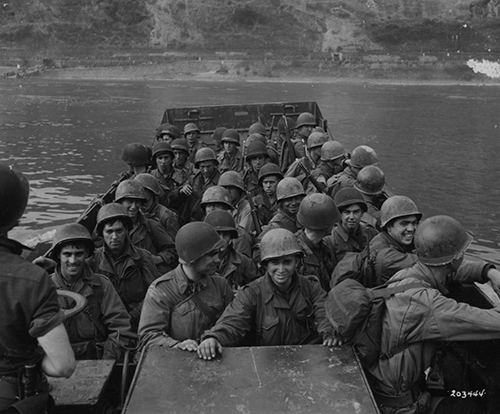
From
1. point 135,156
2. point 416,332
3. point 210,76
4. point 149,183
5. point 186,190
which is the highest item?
point 416,332

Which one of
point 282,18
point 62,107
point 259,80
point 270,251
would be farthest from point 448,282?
point 282,18

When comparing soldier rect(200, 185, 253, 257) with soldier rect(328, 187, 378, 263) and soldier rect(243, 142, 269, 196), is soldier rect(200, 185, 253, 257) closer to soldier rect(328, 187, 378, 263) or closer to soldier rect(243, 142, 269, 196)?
soldier rect(328, 187, 378, 263)

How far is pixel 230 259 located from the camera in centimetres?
579

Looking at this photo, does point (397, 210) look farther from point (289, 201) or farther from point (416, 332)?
point (416, 332)

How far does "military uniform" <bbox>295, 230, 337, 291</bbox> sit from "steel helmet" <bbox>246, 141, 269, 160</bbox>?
3.55 m

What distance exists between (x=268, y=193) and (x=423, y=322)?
4895 millimetres

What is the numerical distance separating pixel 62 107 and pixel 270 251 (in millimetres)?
35032

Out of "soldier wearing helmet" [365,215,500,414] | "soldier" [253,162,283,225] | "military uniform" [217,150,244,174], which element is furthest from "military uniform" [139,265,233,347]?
"military uniform" [217,150,244,174]

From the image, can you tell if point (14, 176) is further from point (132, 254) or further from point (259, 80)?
point (259, 80)

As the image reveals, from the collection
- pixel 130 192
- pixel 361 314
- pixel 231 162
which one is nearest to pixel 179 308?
pixel 361 314

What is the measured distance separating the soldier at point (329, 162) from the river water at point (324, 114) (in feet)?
19.8

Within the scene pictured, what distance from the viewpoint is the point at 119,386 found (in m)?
4.18

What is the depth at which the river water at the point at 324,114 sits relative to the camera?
18062 mm

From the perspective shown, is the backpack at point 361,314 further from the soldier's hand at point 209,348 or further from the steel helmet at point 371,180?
the steel helmet at point 371,180
